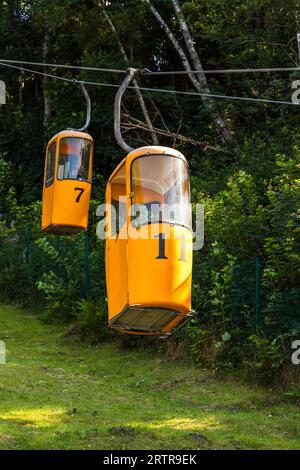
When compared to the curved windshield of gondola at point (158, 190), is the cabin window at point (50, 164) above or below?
above

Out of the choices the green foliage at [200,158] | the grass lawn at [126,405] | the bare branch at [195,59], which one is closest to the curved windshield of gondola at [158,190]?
the grass lawn at [126,405]

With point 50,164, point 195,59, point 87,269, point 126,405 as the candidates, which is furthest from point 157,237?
point 195,59

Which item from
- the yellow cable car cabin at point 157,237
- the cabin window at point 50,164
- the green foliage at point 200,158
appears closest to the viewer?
the yellow cable car cabin at point 157,237

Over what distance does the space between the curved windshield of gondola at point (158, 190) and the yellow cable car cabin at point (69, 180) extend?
5.87 m

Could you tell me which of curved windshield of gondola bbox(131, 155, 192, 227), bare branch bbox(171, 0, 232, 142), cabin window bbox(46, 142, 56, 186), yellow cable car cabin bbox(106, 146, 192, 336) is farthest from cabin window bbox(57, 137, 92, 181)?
bare branch bbox(171, 0, 232, 142)

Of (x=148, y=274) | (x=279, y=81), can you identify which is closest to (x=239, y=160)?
(x=279, y=81)

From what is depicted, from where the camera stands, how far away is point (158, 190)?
1027 cm

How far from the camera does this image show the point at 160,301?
33.0 feet

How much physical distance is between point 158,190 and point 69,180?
646 cm

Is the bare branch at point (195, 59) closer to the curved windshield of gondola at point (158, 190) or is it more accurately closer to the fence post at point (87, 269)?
the fence post at point (87, 269)

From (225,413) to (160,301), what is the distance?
3.27 metres

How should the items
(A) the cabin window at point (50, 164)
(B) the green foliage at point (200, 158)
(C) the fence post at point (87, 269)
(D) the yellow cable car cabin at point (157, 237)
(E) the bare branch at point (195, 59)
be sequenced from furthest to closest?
(E) the bare branch at point (195, 59) < (C) the fence post at point (87, 269) < (A) the cabin window at point (50, 164) < (B) the green foliage at point (200, 158) < (D) the yellow cable car cabin at point (157, 237)

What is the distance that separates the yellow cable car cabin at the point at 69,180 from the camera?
1619cm

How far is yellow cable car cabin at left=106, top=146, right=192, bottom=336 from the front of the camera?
33.3ft
